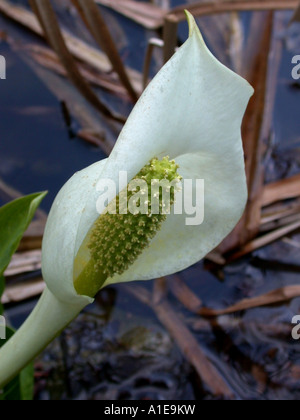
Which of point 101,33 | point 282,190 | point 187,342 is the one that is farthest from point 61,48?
point 187,342

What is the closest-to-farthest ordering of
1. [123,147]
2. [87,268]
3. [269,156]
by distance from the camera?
[123,147] → [87,268] → [269,156]

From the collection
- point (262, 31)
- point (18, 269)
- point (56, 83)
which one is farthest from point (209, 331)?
point (262, 31)

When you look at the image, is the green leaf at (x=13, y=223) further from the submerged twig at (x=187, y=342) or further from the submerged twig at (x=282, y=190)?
the submerged twig at (x=282, y=190)

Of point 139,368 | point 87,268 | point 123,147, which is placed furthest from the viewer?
point 139,368

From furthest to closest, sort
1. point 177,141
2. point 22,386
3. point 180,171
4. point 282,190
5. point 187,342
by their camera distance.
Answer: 1. point 282,190
2. point 187,342
3. point 22,386
4. point 180,171
5. point 177,141

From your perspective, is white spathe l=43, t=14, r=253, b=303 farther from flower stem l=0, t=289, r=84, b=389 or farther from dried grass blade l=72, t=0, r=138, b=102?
dried grass blade l=72, t=0, r=138, b=102

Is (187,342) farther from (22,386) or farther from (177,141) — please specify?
(177,141)

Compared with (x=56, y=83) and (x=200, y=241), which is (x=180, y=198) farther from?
(x=56, y=83)
